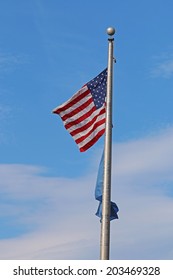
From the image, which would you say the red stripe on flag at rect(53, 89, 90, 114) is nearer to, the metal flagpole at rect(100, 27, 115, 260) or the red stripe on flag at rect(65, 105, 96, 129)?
the red stripe on flag at rect(65, 105, 96, 129)

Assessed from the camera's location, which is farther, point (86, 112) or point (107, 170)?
point (86, 112)

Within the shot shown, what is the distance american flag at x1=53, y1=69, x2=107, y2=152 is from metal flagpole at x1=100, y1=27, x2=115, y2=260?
59 centimetres

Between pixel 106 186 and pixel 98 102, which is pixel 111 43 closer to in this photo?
pixel 98 102

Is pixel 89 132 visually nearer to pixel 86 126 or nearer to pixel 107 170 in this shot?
pixel 86 126

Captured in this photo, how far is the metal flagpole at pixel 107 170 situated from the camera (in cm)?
2700

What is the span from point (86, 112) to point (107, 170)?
2.40m

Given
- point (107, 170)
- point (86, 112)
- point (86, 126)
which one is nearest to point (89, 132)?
point (86, 126)

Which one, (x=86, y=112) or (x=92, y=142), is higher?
(x=86, y=112)

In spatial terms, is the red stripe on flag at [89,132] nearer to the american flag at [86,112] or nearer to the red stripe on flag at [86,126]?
the american flag at [86,112]

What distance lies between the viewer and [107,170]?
27.9 meters

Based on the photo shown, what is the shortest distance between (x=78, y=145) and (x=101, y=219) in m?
2.69
